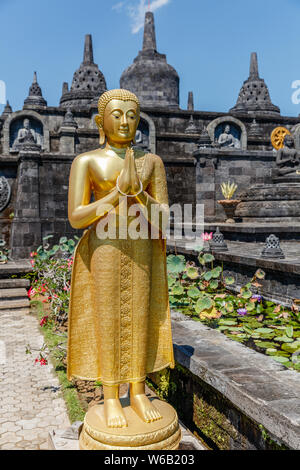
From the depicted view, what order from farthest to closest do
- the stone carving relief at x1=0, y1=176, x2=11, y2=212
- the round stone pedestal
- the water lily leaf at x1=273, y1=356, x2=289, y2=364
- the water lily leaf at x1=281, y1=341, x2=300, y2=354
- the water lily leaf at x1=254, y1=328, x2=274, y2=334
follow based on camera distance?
the stone carving relief at x1=0, y1=176, x2=11, y2=212, the water lily leaf at x1=254, y1=328, x2=274, y2=334, the water lily leaf at x1=281, y1=341, x2=300, y2=354, the water lily leaf at x1=273, y1=356, x2=289, y2=364, the round stone pedestal

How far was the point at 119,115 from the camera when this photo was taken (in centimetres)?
284

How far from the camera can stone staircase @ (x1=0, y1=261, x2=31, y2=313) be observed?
26.2ft

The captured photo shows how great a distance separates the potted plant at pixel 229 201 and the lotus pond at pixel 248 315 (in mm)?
6148

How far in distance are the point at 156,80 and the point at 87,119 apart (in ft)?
16.9

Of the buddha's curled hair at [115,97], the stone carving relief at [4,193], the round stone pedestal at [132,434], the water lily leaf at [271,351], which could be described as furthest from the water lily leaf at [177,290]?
the stone carving relief at [4,193]

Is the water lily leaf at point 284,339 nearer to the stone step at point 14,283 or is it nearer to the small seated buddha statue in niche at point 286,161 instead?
the stone step at point 14,283

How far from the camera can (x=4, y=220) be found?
41.1 ft

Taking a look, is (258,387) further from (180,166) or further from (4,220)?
(180,166)

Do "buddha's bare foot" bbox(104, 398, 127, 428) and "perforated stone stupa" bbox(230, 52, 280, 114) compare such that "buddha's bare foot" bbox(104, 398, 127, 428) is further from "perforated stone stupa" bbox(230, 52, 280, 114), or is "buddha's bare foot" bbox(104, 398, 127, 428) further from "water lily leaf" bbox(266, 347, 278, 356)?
"perforated stone stupa" bbox(230, 52, 280, 114)

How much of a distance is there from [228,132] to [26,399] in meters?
17.0

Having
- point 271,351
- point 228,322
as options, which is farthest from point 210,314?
point 271,351

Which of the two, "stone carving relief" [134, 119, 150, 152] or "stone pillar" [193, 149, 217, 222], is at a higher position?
"stone carving relief" [134, 119, 150, 152]

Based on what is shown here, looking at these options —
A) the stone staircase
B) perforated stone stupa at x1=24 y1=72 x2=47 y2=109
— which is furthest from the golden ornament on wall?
perforated stone stupa at x1=24 y1=72 x2=47 y2=109

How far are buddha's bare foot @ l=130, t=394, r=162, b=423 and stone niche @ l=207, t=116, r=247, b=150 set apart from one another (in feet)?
56.1
